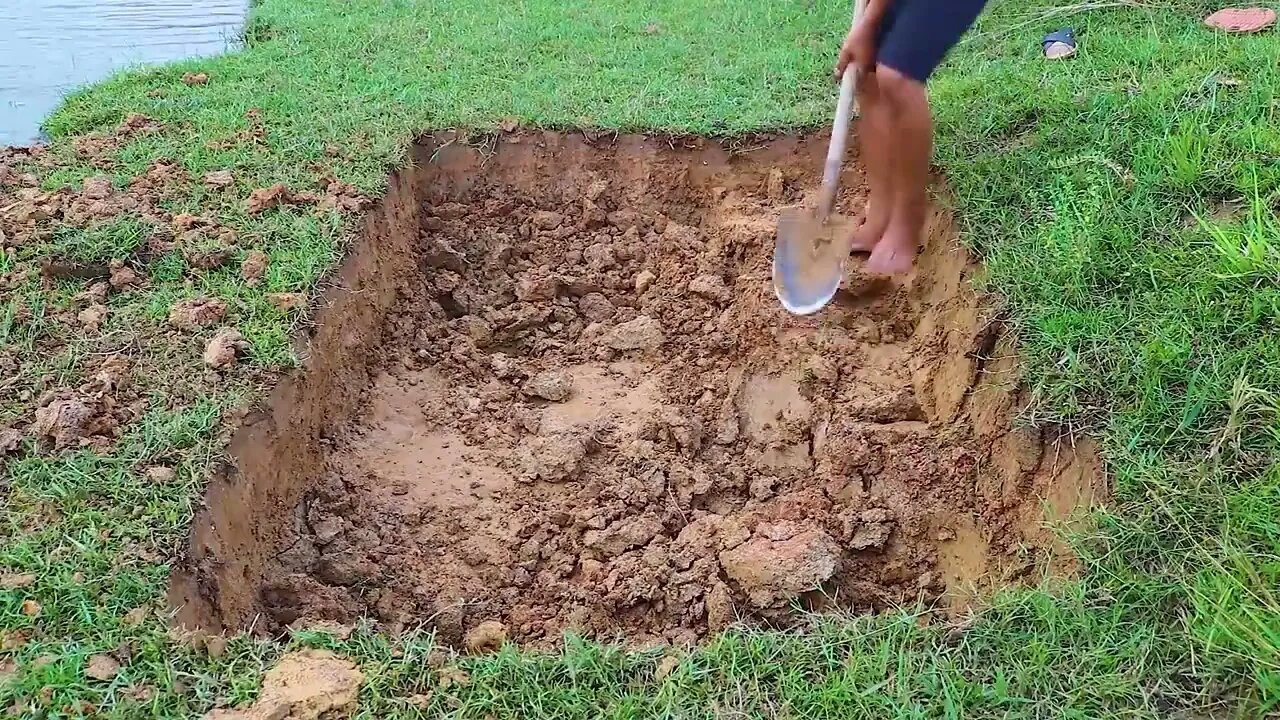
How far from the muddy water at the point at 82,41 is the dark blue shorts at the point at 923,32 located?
3828 mm

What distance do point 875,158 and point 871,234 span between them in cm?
29

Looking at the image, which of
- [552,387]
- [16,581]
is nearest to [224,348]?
[16,581]

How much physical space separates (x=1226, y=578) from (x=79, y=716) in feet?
7.79

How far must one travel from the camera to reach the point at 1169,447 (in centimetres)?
224

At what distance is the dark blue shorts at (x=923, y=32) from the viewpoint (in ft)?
8.95

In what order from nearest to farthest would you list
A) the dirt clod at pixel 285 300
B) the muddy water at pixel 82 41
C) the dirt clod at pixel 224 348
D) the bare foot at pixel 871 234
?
1. the dirt clod at pixel 224 348
2. the dirt clod at pixel 285 300
3. the bare foot at pixel 871 234
4. the muddy water at pixel 82 41

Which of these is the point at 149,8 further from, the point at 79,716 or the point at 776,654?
the point at 776,654

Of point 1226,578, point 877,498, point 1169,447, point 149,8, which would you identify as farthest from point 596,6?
point 1226,578

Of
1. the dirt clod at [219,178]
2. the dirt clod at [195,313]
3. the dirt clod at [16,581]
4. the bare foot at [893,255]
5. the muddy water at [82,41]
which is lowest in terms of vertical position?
the bare foot at [893,255]

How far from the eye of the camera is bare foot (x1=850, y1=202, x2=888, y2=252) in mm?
3312

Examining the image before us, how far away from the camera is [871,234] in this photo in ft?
10.9

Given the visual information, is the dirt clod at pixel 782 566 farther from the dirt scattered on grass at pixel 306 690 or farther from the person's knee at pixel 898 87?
the person's knee at pixel 898 87

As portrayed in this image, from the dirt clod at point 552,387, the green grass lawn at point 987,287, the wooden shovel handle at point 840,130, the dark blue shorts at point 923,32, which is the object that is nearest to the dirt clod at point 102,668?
the green grass lawn at point 987,287

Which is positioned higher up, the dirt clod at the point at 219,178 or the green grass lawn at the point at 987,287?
the dirt clod at the point at 219,178
